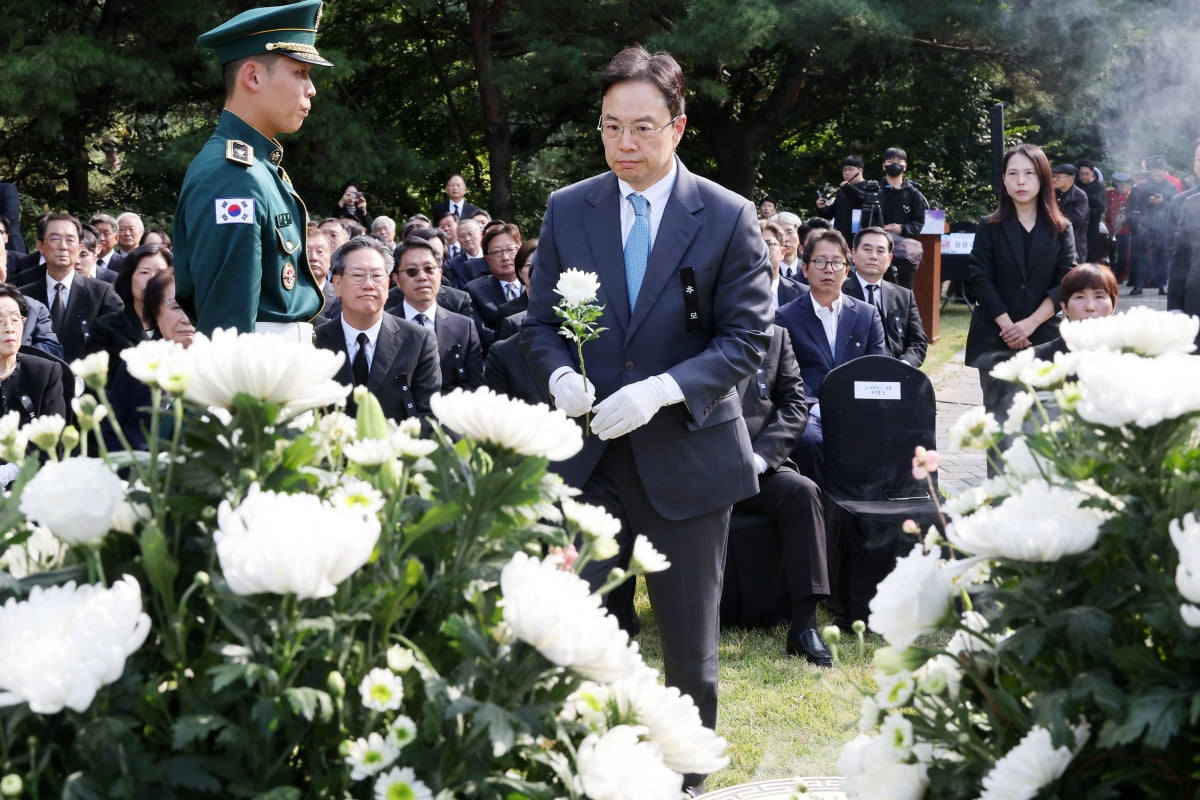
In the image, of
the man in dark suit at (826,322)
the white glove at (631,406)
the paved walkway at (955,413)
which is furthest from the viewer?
the paved walkway at (955,413)

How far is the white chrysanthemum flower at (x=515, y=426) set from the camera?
1.27 metres

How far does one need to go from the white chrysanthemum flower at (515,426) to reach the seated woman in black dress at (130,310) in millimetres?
5451

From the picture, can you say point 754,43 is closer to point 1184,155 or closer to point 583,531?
Answer: point 1184,155

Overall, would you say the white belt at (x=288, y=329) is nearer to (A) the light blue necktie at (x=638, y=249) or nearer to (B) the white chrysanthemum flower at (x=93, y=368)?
(A) the light blue necktie at (x=638, y=249)

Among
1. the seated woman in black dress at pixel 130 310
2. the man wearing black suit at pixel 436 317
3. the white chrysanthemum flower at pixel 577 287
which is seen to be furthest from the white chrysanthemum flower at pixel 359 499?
the seated woman in black dress at pixel 130 310

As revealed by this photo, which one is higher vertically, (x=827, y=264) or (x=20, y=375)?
(x=827, y=264)

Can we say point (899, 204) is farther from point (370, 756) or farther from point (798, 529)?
point (370, 756)

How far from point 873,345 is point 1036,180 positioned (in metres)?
1.27

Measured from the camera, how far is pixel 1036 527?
125cm

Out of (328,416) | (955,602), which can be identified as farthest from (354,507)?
(955,602)

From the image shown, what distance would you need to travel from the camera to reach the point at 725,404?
10.4 ft

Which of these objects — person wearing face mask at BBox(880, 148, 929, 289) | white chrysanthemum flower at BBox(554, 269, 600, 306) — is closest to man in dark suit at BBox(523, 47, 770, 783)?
white chrysanthemum flower at BBox(554, 269, 600, 306)

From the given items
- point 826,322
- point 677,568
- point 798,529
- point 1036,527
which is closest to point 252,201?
point 677,568

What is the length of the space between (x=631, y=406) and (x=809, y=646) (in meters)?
2.52
